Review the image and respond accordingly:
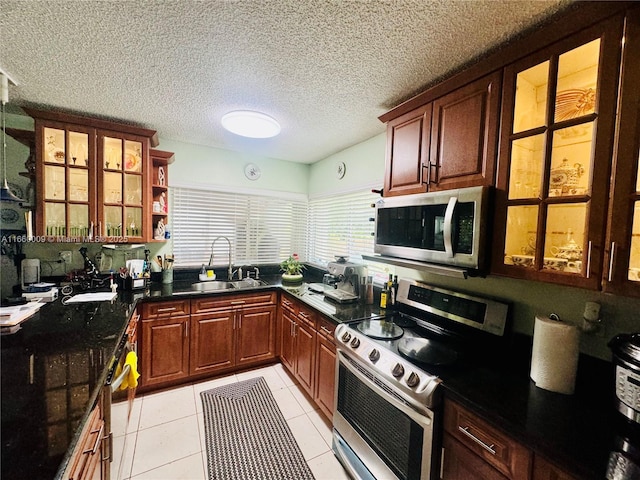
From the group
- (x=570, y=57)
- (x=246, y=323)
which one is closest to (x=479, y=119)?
(x=570, y=57)

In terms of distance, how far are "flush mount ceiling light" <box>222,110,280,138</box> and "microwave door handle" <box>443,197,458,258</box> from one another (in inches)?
59.1

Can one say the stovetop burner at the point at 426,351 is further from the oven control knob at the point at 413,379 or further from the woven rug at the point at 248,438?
the woven rug at the point at 248,438

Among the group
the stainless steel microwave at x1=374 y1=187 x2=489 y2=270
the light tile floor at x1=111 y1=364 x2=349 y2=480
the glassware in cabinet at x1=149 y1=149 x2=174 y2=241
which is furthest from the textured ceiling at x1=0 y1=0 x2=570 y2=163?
the light tile floor at x1=111 y1=364 x2=349 y2=480

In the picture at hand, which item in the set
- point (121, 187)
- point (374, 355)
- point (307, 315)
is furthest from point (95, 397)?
point (121, 187)

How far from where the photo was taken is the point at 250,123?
2.12 meters

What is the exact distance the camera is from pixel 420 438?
1.23 m

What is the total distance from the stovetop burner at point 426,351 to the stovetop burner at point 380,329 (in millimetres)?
84

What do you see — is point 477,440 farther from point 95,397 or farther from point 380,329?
point 95,397

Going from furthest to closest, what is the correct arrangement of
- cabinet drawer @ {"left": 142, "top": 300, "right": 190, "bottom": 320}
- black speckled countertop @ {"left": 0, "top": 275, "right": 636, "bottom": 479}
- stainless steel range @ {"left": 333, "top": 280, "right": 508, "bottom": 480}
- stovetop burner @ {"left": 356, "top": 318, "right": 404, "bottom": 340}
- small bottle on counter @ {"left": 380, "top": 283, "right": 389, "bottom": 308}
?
cabinet drawer @ {"left": 142, "top": 300, "right": 190, "bottom": 320}
small bottle on counter @ {"left": 380, "top": 283, "right": 389, "bottom": 308}
stovetop burner @ {"left": 356, "top": 318, "right": 404, "bottom": 340}
stainless steel range @ {"left": 333, "top": 280, "right": 508, "bottom": 480}
black speckled countertop @ {"left": 0, "top": 275, "right": 636, "bottom": 479}

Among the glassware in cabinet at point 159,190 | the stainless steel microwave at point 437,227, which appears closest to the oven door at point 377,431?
the stainless steel microwave at point 437,227

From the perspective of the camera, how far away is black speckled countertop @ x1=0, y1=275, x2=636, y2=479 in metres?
0.77

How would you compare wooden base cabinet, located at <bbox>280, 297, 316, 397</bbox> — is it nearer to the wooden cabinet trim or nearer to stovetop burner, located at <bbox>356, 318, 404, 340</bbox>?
stovetop burner, located at <bbox>356, 318, 404, 340</bbox>

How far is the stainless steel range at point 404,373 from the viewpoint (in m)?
1.23

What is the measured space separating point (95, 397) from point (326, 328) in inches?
55.7
